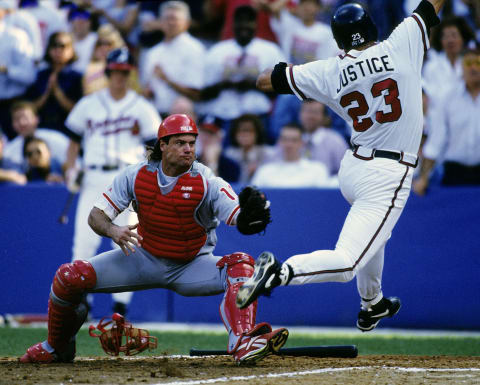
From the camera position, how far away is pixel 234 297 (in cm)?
543

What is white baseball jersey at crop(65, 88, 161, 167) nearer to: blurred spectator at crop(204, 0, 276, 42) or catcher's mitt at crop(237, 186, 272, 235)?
blurred spectator at crop(204, 0, 276, 42)

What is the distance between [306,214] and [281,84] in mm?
3448

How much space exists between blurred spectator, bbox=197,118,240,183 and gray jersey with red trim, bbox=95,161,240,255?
153 inches

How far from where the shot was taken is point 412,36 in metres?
5.42

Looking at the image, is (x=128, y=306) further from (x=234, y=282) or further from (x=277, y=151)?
(x=234, y=282)

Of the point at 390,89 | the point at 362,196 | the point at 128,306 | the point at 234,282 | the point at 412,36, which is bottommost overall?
the point at 128,306

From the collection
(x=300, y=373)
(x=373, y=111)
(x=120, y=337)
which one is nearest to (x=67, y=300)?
(x=120, y=337)

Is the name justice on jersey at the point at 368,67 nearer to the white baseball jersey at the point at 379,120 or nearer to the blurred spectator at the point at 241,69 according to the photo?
the white baseball jersey at the point at 379,120

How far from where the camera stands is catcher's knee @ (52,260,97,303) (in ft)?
18.2

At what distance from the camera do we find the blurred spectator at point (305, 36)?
1061cm

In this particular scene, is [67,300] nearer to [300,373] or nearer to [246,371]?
[246,371]

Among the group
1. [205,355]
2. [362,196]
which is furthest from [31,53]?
[362,196]

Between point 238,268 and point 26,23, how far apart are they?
7127 millimetres

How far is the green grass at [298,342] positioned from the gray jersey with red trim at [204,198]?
1.41m
